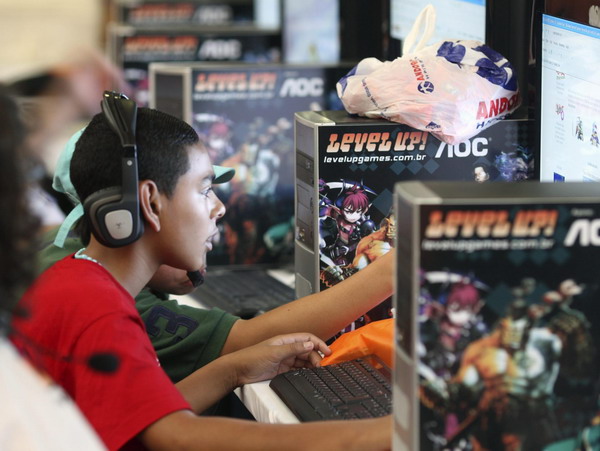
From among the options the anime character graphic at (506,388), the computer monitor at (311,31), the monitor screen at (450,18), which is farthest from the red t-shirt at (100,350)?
the computer monitor at (311,31)

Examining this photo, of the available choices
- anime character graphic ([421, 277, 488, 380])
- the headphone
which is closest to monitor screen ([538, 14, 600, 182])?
anime character graphic ([421, 277, 488, 380])

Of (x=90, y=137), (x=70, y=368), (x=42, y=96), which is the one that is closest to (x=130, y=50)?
(x=42, y=96)

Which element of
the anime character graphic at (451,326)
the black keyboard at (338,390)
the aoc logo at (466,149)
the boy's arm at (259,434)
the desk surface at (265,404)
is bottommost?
the desk surface at (265,404)

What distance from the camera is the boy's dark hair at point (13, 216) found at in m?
0.96

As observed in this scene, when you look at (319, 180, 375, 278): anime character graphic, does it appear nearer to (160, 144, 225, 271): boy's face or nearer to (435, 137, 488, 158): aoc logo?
(435, 137, 488, 158): aoc logo

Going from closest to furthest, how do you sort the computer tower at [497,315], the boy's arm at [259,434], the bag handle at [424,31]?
the computer tower at [497,315] → the boy's arm at [259,434] → the bag handle at [424,31]

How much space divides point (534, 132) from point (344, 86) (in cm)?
34

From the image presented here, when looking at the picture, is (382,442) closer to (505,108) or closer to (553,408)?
(553,408)

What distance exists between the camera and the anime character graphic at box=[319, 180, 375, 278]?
70.9 inches

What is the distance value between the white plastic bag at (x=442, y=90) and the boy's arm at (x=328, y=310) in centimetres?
23

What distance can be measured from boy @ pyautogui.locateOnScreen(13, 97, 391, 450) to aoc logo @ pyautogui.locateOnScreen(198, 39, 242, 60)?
241cm

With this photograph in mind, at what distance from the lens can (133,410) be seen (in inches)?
51.2

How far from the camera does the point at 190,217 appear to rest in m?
1.59

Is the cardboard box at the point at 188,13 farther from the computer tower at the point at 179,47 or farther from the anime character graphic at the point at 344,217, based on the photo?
the anime character graphic at the point at 344,217
